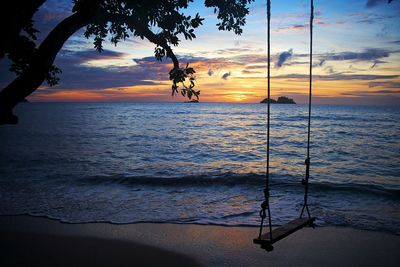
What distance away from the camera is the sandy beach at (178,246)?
18.7 ft

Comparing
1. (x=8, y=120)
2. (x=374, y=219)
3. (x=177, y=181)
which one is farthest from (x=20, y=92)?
(x=177, y=181)

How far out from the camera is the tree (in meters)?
3.07

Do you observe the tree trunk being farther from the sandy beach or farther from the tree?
the sandy beach

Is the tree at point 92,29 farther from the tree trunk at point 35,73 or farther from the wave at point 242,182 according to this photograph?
the wave at point 242,182

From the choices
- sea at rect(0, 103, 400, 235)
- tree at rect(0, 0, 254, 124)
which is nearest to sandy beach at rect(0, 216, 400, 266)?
sea at rect(0, 103, 400, 235)

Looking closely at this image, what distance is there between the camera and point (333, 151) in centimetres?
2277

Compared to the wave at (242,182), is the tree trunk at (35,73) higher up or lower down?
higher up

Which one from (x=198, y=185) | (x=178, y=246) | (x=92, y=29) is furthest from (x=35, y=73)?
(x=198, y=185)

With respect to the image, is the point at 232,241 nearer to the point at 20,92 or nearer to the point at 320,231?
the point at 320,231

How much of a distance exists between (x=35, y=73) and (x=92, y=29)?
6.82 feet

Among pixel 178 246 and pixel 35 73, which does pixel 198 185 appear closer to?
pixel 178 246

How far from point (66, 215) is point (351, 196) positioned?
31.6 ft

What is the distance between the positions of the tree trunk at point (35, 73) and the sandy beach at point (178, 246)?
3687mm

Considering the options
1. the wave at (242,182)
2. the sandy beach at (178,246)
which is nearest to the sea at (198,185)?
the wave at (242,182)
